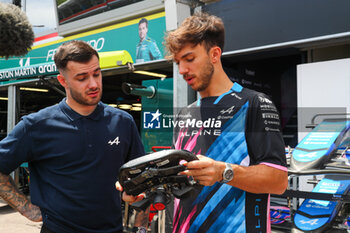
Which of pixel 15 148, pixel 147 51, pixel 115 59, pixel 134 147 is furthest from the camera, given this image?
pixel 147 51

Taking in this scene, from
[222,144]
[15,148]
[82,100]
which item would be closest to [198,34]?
[222,144]

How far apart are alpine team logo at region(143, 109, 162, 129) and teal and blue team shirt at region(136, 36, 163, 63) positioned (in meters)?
1.15

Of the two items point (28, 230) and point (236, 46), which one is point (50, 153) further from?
point (28, 230)

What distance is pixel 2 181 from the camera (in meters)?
2.10

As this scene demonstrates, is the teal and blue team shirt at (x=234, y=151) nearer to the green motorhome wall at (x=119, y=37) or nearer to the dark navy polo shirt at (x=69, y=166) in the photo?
the dark navy polo shirt at (x=69, y=166)

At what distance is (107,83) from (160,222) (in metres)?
11.3

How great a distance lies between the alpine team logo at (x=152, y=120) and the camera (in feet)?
24.3

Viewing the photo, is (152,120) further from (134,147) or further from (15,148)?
(15,148)

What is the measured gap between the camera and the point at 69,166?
6.76 ft

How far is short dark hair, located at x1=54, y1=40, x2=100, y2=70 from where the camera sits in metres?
2.13

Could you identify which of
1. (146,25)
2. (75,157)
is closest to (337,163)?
(75,157)

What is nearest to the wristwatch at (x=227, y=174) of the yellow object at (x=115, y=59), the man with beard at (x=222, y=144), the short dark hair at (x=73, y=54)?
the man with beard at (x=222, y=144)

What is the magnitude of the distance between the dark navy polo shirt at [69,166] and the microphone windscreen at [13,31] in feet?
1.84

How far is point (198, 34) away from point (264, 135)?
0.60m
